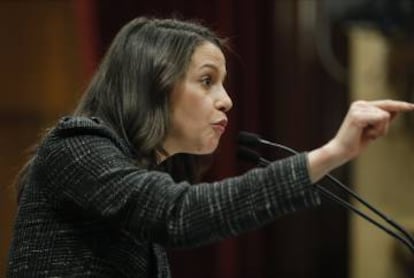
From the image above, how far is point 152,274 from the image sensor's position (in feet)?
3.99

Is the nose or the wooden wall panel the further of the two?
the wooden wall panel

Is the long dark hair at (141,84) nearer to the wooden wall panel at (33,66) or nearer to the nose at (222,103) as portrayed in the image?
the nose at (222,103)

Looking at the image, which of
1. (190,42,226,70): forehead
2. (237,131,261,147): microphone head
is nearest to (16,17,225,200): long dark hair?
(190,42,226,70): forehead

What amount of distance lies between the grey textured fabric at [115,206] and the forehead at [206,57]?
0.63 feet

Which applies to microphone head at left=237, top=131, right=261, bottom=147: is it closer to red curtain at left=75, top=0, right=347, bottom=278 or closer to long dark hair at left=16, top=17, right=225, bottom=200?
long dark hair at left=16, top=17, right=225, bottom=200

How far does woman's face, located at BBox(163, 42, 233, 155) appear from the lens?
47.9 inches

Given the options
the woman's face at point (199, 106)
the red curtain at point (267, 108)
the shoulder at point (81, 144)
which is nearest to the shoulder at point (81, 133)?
the shoulder at point (81, 144)

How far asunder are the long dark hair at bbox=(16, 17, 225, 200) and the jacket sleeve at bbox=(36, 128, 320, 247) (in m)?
0.12

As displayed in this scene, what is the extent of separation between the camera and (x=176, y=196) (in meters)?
0.99

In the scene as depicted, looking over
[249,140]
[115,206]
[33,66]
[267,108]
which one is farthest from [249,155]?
[33,66]

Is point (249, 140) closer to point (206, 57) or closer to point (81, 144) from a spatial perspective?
point (206, 57)

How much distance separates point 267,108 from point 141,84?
1572 mm

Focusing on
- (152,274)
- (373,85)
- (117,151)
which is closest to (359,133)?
(117,151)

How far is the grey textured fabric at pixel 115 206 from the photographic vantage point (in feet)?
3.16
